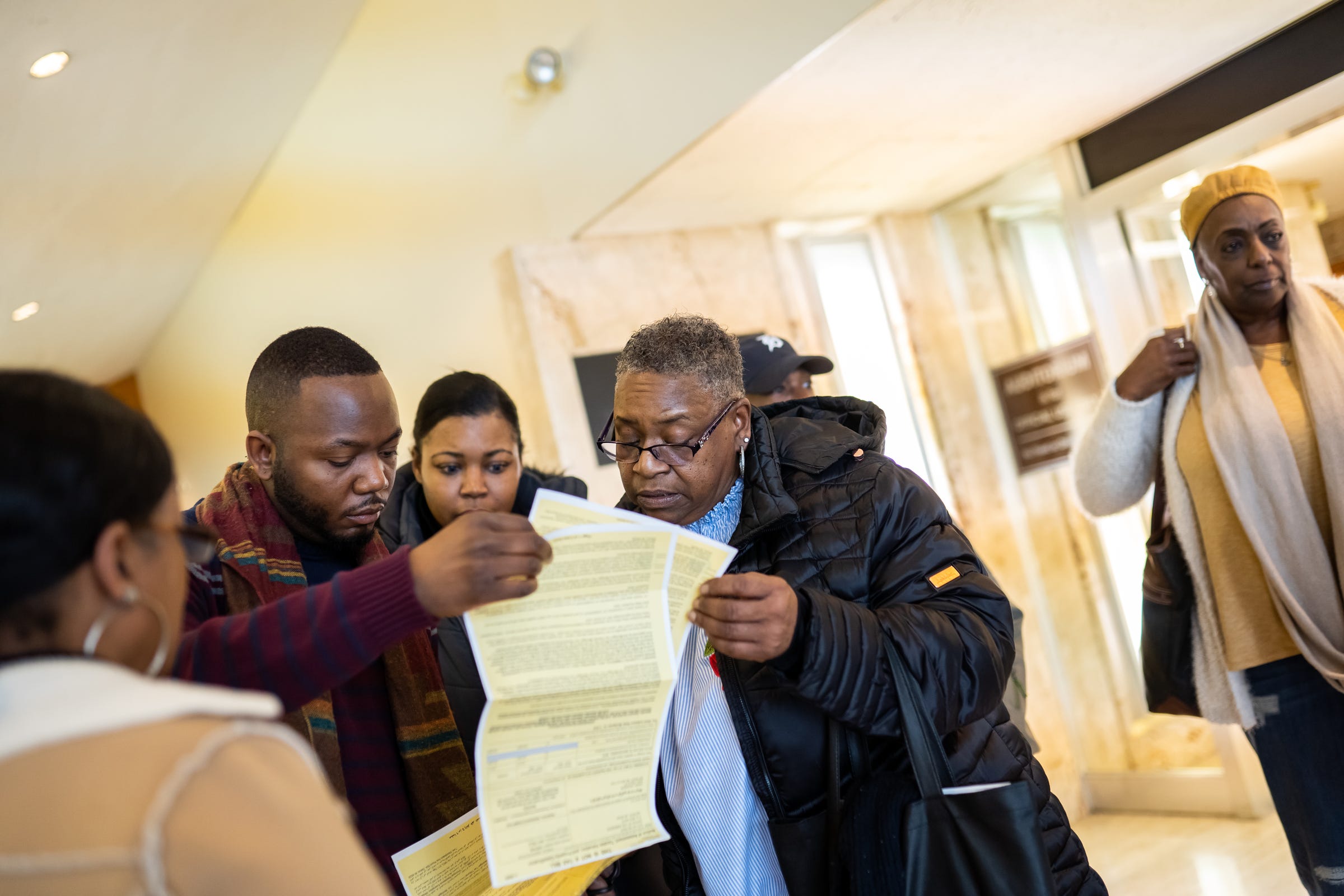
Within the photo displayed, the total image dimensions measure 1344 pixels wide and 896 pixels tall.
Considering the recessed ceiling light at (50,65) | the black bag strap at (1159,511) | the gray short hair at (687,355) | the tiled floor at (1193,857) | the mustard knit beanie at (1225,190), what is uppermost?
the recessed ceiling light at (50,65)

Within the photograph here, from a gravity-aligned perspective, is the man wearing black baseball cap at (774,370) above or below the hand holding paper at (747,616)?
above

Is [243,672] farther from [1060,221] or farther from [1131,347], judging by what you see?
[1060,221]

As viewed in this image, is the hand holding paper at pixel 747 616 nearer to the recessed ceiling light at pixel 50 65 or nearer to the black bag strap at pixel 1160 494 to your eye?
the black bag strap at pixel 1160 494

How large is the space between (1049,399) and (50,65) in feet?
14.9

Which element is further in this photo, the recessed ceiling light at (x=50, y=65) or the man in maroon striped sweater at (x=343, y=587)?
the recessed ceiling light at (x=50, y=65)

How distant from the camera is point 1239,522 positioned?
2658 mm

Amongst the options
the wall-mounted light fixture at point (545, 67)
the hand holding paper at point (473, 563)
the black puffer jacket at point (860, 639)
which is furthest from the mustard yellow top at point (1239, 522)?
the wall-mounted light fixture at point (545, 67)

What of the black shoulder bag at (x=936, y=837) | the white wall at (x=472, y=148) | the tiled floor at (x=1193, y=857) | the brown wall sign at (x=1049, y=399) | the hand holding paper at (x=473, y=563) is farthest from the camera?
the brown wall sign at (x=1049, y=399)

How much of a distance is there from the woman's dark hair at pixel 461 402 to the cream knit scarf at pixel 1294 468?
1951 mm

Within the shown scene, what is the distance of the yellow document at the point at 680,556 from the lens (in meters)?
1.39

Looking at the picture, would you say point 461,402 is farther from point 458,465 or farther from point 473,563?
point 473,563

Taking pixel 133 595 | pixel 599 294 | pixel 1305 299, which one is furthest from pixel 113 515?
pixel 599 294

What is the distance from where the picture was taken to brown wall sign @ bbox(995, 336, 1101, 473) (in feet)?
16.0

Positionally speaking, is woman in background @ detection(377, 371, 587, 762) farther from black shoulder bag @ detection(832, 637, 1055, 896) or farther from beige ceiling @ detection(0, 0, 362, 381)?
beige ceiling @ detection(0, 0, 362, 381)
